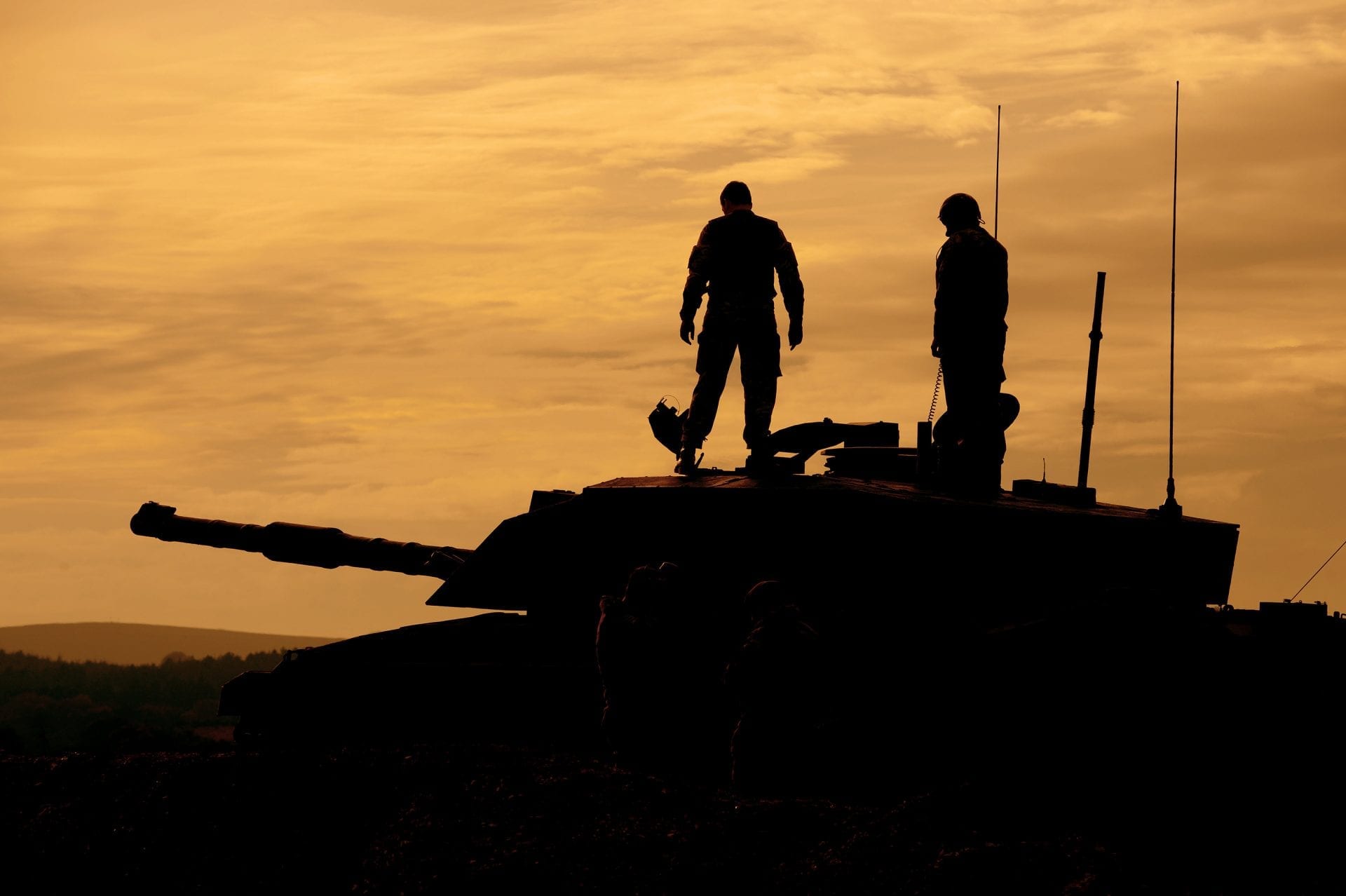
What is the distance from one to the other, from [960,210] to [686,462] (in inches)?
112

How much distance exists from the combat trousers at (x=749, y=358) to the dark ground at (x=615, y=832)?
2.82 m

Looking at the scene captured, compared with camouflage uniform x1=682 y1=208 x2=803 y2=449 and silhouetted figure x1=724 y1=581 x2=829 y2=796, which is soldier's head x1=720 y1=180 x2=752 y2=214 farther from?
silhouetted figure x1=724 y1=581 x2=829 y2=796

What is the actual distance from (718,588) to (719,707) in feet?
3.09

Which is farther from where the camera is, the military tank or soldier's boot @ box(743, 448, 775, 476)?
soldier's boot @ box(743, 448, 775, 476)

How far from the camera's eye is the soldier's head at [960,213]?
1354 cm

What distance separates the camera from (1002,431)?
13414 mm

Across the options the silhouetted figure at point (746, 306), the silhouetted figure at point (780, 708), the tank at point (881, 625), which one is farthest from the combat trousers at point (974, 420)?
the silhouetted figure at point (780, 708)

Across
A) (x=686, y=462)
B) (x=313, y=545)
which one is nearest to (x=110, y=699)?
(x=313, y=545)

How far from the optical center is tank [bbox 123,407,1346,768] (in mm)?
10781

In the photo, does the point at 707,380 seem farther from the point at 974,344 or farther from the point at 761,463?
the point at 974,344

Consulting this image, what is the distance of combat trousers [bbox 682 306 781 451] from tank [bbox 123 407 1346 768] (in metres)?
0.38

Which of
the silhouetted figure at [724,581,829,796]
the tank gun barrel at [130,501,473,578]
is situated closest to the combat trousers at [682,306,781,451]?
the silhouetted figure at [724,581,829,796]

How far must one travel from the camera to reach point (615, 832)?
33.5 ft

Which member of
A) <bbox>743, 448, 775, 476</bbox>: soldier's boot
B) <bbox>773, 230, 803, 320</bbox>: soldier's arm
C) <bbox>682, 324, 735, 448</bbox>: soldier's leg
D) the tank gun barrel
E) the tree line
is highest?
<bbox>773, 230, 803, 320</bbox>: soldier's arm
